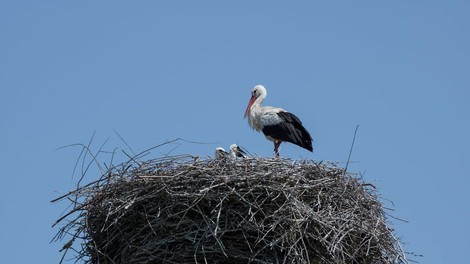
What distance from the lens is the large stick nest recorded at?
9539 mm

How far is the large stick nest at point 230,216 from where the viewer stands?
31.3 feet

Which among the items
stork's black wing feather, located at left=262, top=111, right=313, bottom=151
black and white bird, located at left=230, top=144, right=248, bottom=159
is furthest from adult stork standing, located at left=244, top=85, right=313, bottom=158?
black and white bird, located at left=230, top=144, right=248, bottom=159

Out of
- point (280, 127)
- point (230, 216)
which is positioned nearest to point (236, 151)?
point (280, 127)

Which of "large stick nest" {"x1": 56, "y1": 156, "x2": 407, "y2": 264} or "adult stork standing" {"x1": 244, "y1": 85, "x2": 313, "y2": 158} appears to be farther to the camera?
"adult stork standing" {"x1": 244, "y1": 85, "x2": 313, "y2": 158}

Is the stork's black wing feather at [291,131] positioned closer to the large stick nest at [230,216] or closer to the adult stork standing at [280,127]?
the adult stork standing at [280,127]

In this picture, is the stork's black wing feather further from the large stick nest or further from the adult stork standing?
the large stick nest

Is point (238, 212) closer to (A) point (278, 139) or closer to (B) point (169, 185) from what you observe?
(B) point (169, 185)

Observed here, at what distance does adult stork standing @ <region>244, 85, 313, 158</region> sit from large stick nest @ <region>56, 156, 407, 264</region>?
11.1 feet

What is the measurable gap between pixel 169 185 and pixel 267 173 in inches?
32.9

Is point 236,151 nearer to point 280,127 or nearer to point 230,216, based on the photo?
point 280,127

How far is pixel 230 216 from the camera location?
963 centimetres

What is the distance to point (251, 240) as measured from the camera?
31.6 ft

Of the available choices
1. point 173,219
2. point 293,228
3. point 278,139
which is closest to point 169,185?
point 173,219

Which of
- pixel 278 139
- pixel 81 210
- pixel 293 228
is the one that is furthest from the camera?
pixel 278 139
